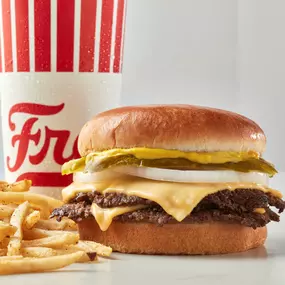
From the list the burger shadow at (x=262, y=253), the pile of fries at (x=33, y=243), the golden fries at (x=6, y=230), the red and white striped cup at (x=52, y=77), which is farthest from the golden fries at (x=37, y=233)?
the red and white striped cup at (x=52, y=77)

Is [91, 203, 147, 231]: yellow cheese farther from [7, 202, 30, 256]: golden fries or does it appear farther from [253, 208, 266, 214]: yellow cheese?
[253, 208, 266, 214]: yellow cheese

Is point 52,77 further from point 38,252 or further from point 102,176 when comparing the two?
point 38,252

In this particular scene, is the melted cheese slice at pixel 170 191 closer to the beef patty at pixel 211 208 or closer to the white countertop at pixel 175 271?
the beef patty at pixel 211 208

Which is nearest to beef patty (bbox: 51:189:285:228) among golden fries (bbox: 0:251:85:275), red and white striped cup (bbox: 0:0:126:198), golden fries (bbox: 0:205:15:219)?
golden fries (bbox: 0:205:15:219)

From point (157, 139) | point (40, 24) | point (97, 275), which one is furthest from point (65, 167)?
point (40, 24)

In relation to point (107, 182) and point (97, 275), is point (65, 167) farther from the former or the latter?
point (97, 275)

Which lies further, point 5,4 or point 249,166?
point 5,4
